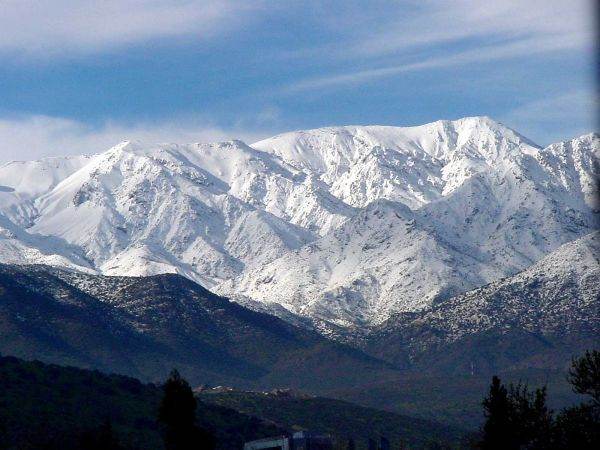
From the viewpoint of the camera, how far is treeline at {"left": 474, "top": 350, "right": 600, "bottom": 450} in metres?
128

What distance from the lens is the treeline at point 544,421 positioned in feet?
421

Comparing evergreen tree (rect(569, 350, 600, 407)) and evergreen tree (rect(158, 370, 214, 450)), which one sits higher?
evergreen tree (rect(569, 350, 600, 407))

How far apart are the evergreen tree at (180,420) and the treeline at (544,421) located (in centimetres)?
2407

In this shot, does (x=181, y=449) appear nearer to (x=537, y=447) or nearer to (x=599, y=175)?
(x=537, y=447)

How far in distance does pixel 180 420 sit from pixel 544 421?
105 ft

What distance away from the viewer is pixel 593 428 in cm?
12888

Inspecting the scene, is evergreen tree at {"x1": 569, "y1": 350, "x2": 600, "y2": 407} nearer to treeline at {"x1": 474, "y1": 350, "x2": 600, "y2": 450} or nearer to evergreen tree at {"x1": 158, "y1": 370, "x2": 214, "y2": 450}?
treeline at {"x1": 474, "y1": 350, "x2": 600, "y2": 450}

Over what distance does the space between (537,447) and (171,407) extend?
107 ft

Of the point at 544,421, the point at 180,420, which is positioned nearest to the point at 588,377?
the point at 544,421

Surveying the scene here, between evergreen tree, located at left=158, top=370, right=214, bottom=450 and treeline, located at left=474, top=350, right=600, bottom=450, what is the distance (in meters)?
24.1

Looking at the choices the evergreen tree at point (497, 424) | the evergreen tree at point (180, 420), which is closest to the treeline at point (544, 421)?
the evergreen tree at point (497, 424)

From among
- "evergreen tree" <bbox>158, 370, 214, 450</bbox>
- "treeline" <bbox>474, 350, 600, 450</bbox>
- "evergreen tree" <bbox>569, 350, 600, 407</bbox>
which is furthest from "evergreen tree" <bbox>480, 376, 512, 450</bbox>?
"evergreen tree" <bbox>158, 370, 214, 450</bbox>

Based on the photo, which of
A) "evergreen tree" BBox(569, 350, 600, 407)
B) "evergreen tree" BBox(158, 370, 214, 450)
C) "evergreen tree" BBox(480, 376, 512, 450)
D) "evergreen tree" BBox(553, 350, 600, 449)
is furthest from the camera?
"evergreen tree" BBox(158, 370, 214, 450)

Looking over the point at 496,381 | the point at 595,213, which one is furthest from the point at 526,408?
the point at 595,213
